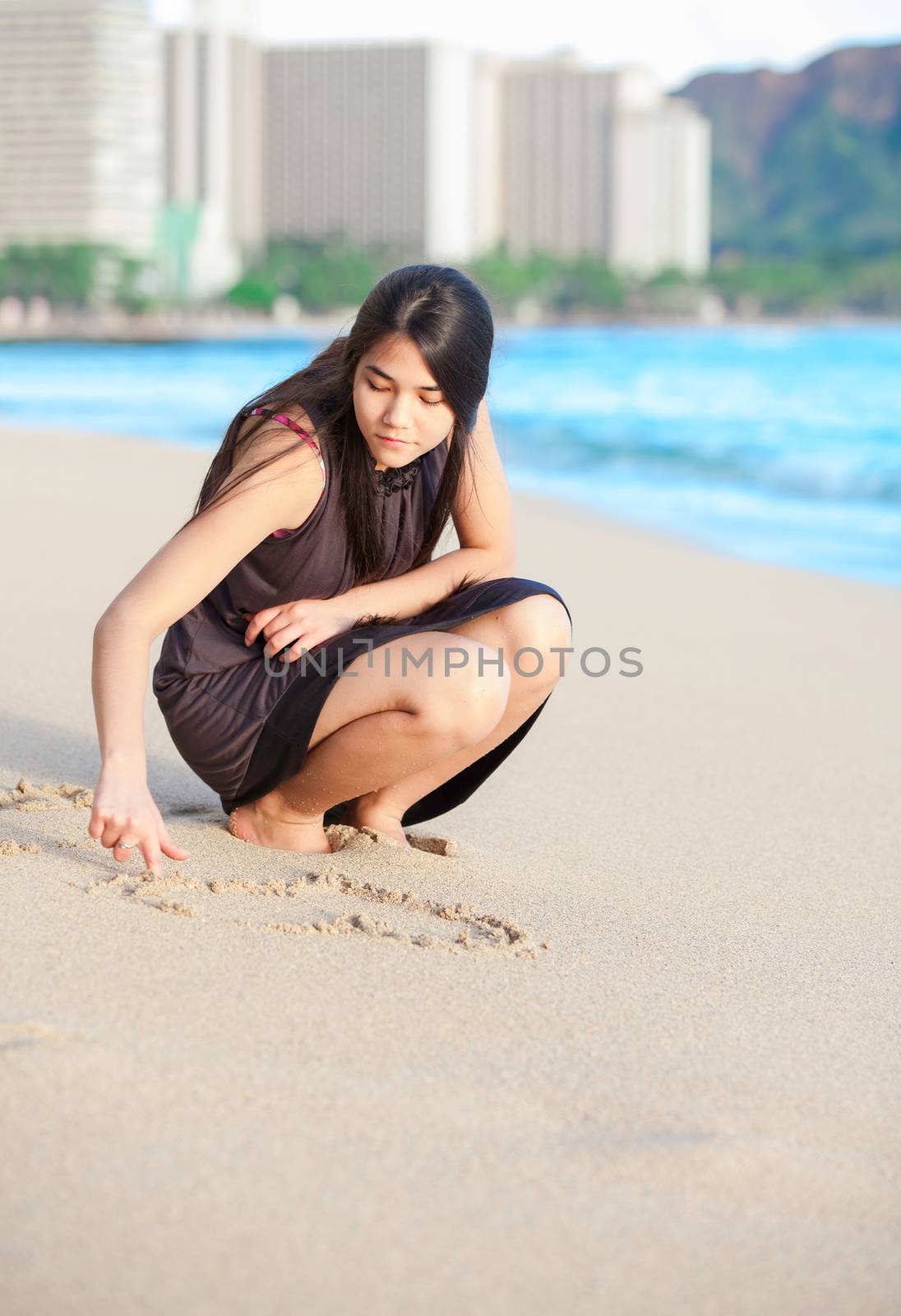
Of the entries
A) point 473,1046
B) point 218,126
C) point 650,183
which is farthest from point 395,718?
point 650,183

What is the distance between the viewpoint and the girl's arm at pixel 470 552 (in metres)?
2.49

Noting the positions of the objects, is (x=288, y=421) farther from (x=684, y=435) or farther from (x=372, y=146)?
(x=372, y=146)

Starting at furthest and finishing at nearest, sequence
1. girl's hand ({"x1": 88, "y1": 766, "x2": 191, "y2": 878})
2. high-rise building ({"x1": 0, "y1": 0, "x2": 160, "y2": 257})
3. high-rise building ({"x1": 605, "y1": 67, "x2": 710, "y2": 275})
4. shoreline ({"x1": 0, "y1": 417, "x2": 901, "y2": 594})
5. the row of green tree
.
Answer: high-rise building ({"x1": 605, "y1": 67, "x2": 710, "y2": 275}) < the row of green tree < high-rise building ({"x1": 0, "y1": 0, "x2": 160, "y2": 257}) < shoreline ({"x1": 0, "y1": 417, "x2": 901, "y2": 594}) < girl's hand ({"x1": 88, "y1": 766, "x2": 191, "y2": 878})

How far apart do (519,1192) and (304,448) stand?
125 centimetres

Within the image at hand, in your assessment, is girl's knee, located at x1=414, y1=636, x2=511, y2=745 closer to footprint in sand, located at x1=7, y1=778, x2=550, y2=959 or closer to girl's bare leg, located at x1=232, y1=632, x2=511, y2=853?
girl's bare leg, located at x1=232, y1=632, x2=511, y2=853

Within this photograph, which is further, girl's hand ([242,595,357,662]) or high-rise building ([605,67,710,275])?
high-rise building ([605,67,710,275])

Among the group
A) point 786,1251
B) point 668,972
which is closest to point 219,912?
point 668,972

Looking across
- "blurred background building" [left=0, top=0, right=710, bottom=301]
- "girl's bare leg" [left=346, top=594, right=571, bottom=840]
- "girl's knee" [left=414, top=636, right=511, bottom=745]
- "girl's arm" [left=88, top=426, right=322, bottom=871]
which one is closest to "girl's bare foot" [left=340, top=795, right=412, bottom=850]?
"girl's bare leg" [left=346, top=594, right=571, bottom=840]

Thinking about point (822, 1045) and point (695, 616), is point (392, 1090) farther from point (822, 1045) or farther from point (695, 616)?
point (695, 616)

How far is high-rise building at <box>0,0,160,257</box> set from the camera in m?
90.2

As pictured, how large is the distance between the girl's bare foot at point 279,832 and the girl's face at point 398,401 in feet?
2.03

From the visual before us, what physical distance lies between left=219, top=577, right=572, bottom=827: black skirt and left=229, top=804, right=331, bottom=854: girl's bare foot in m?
0.03

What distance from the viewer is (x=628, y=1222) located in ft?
4.58

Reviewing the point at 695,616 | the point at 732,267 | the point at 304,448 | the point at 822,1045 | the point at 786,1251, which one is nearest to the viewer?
the point at 786,1251
